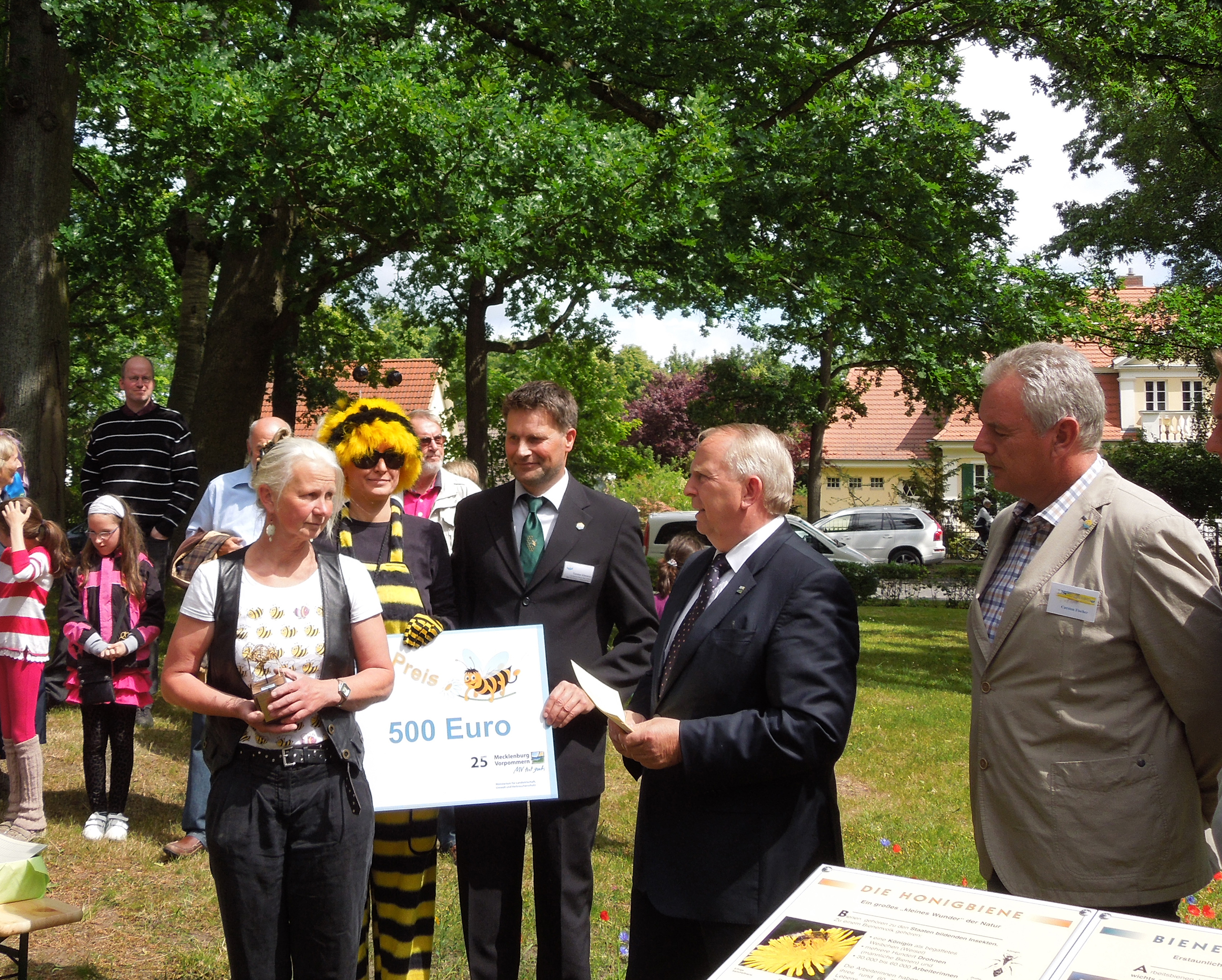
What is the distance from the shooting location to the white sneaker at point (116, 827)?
18.8ft

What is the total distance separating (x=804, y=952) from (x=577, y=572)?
2145 mm

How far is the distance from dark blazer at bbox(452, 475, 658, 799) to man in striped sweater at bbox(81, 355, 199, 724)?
407 cm

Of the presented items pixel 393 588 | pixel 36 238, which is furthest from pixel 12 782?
pixel 36 238

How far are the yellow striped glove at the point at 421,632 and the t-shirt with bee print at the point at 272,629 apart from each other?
532 mm

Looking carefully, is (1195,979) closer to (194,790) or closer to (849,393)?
(194,790)

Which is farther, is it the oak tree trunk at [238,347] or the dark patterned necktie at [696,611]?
the oak tree trunk at [238,347]

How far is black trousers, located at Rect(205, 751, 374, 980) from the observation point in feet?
9.95

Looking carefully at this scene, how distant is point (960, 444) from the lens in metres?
48.0

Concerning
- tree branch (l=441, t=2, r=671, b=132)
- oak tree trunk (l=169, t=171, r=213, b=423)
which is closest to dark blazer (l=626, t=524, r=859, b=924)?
tree branch (l=441, t=2, r=671, b=132)

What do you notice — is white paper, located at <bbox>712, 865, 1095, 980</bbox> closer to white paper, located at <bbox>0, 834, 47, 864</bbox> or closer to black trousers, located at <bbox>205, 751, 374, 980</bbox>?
black trousers, located at <bbox>205, 751, 374, 980</bbox>

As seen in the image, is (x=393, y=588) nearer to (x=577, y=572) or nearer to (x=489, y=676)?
(x=489, y=676)

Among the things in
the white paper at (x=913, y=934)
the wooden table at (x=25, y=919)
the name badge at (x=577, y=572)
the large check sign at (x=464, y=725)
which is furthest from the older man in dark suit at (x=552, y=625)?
the white paper at (x=913, y=934)

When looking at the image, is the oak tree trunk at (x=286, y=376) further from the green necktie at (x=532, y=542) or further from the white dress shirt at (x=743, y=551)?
the white dress shirt at (x=743, y=551)

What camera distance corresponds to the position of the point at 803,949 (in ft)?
6.06
